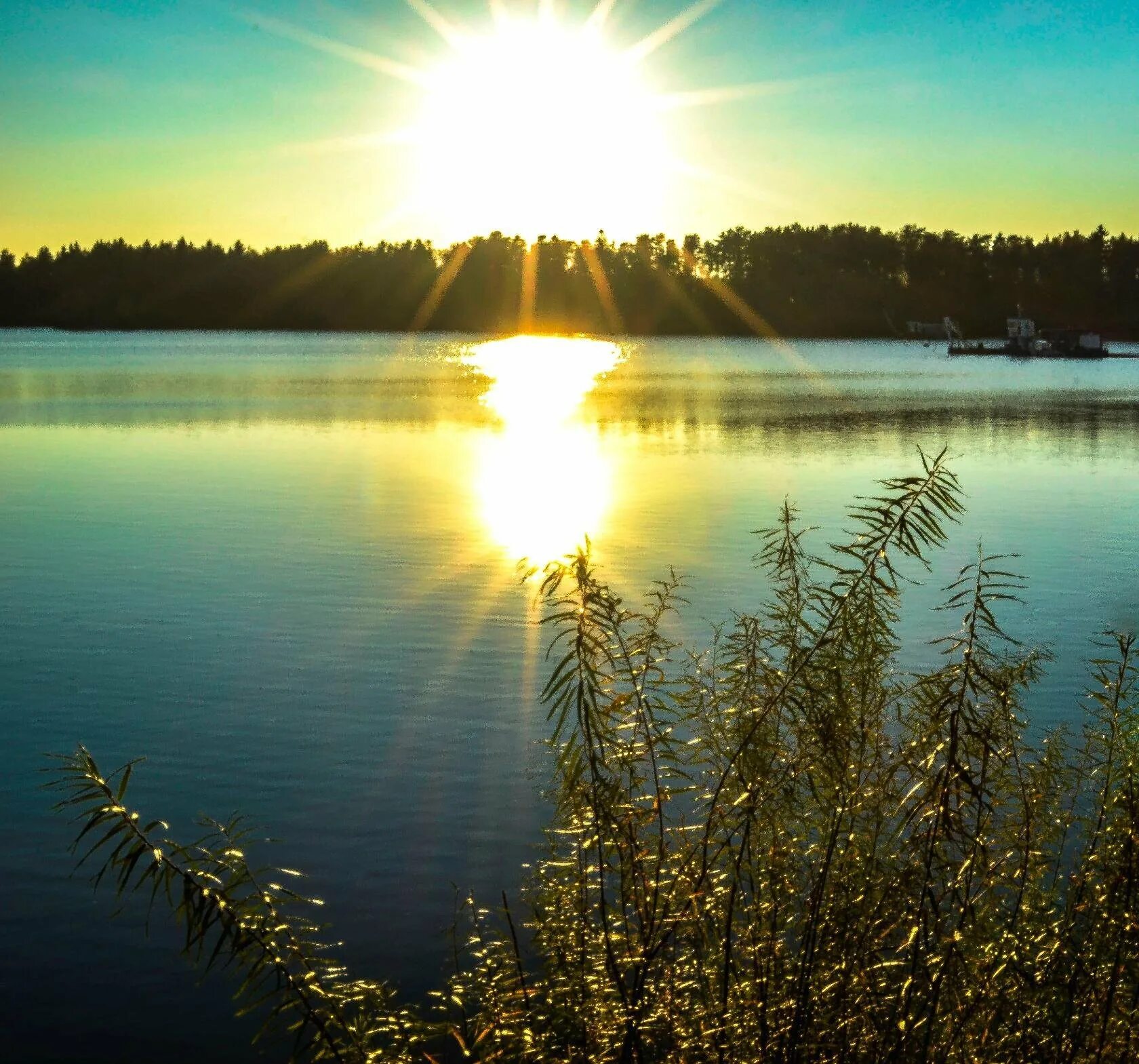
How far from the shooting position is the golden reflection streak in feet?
124

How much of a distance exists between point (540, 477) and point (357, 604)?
24.9 meters

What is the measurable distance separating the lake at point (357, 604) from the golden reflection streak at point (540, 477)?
0.90 feet

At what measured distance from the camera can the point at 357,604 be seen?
90.7ft

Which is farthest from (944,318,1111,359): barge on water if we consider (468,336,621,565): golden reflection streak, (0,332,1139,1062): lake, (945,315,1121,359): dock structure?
(0,332,1139,1062): lake

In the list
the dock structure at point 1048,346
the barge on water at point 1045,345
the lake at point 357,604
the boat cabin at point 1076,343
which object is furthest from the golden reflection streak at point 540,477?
the barge on water at point 1045,345

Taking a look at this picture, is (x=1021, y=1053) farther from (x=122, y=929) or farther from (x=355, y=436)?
(x=355, y=436)

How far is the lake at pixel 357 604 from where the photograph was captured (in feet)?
45.7

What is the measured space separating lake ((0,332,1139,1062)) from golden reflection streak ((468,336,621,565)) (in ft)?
0.90

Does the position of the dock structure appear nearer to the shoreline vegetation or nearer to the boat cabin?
the boat cabin

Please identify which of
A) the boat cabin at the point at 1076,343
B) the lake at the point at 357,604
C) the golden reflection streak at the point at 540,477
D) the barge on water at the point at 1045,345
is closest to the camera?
the lake at the point at 357,604

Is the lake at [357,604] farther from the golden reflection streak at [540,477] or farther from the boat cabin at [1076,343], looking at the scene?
the boat cabin at [1076,343]

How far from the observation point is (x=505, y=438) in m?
69.1

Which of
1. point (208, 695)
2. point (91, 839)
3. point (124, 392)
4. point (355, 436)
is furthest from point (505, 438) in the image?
point (91, 839)

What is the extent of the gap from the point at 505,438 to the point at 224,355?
4076 inches
